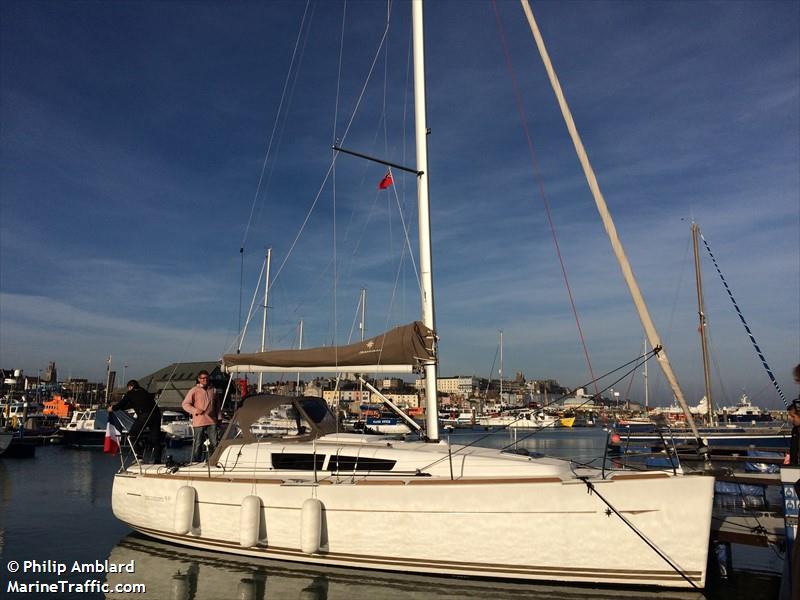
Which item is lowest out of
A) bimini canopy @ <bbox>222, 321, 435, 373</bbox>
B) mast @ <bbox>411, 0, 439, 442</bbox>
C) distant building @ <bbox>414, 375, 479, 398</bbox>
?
distant building @ <bbox>414, 375, 479, 398</bbox>

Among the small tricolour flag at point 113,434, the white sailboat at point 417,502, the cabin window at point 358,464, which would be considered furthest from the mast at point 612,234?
the small tricolour flag at point 113,434

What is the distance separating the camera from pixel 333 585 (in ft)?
23.1

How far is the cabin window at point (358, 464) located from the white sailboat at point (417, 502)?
0.02 meters

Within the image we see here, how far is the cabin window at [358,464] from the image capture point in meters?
7.58

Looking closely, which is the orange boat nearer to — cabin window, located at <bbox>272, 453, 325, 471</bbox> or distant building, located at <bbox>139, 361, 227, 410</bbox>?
distant building, located at <bbox>139, 361, 227, 410</bbox>

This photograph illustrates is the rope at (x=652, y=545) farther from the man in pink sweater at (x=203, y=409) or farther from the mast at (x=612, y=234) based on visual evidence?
the man in pink sweater at (x=203, y=409)

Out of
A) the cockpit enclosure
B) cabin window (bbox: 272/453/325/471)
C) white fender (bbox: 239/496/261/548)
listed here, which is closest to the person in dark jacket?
the cockpit enclosure

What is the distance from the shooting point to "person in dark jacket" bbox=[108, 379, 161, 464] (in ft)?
31.4

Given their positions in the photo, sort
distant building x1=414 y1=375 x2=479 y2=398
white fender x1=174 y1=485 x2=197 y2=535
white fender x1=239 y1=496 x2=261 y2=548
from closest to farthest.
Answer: white fender x1=239 y1=496 x2=261 y2=548
white fender x1=174 y1=485 x2=197 y2=535
distant building x1=414 y1=375 x2=479 y2=398

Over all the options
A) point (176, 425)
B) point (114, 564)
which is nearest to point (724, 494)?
point (114, 564)

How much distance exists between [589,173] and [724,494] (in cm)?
556

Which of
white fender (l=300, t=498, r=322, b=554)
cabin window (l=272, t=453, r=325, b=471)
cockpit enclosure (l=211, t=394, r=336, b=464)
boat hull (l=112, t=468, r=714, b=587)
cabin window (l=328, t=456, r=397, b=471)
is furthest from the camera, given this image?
cockpit enclosure (l=211, t=394, r=336, b=464)

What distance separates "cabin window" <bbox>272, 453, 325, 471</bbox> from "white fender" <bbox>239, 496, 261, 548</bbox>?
2.80 feet

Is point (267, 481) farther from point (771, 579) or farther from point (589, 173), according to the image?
point (771, 579)
